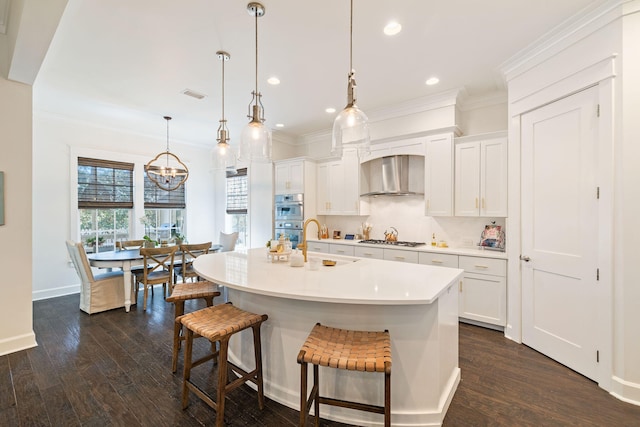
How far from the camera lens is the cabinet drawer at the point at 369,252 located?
168 inches

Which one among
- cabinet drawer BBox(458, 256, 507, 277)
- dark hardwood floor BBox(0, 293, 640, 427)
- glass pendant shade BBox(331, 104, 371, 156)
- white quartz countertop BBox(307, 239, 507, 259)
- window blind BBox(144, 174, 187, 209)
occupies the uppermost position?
glass pendant shade BBox(331, 104, 371, 156)

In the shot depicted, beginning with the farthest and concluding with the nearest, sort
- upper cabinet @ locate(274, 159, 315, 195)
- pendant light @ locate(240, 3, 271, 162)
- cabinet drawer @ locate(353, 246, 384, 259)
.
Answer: upper cabinet @ locate(274, 159, 315, 195) < cabinet drawer @ locate(353, 246, 384, 259) < pendant light @ locate(240, 3, 271, 162)

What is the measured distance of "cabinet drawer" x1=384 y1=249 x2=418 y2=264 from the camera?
12.8 ft

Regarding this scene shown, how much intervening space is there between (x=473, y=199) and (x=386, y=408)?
304 centimetres

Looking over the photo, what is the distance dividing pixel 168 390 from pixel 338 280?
1.64 metres

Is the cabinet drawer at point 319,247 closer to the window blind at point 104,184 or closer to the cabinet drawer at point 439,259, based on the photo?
the cabinet drawer at point 439,259

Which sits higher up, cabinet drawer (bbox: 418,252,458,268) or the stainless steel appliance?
the stainless steel appliance

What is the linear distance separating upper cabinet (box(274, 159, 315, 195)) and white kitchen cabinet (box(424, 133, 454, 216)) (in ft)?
6.95

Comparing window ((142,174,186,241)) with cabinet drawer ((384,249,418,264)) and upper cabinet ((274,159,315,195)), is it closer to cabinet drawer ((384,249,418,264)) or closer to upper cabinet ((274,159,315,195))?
upper cabinet ((274,159,315,195))

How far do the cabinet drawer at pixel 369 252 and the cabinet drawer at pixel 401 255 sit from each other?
9 centimetres

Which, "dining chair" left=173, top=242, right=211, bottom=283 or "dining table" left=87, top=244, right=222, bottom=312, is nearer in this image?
"dining table" left=87, top=244, right=222, bottom=312

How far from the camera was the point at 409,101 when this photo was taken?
4.12 m

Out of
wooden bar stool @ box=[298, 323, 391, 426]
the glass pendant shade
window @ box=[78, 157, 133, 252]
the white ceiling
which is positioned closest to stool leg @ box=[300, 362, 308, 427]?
wooden bar stool @ box=[298, 323, 391, 426]

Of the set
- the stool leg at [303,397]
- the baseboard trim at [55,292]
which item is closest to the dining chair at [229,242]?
the baseboard trim at [55,292]
